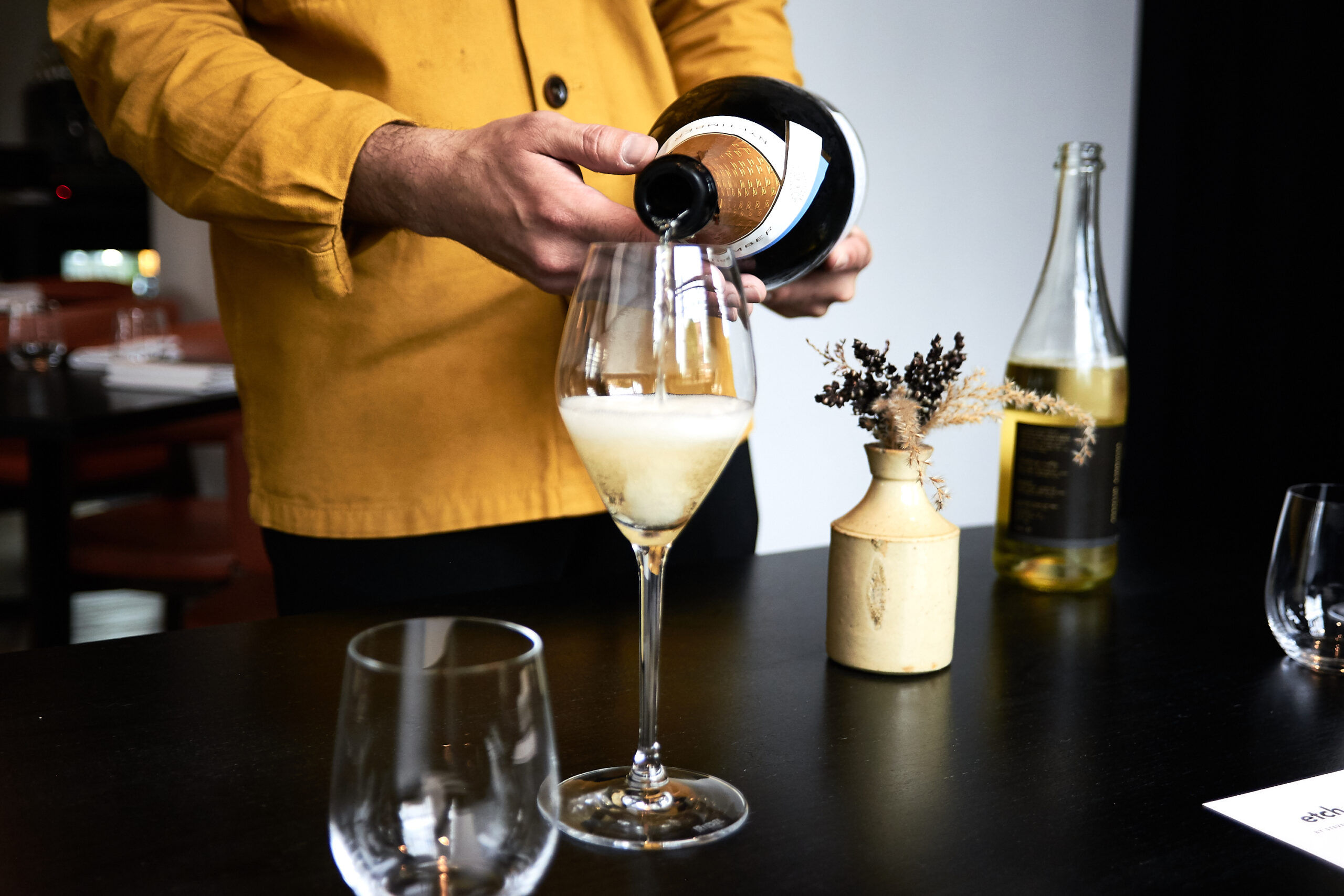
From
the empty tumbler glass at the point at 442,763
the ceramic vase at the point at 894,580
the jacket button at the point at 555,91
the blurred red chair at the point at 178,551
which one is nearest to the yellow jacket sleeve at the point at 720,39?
the jacket button at the point at 555,91

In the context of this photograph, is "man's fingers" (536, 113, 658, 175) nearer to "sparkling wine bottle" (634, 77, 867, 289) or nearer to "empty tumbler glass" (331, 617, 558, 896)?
"sparkling wine bottle" (634, 77, 867, 289)

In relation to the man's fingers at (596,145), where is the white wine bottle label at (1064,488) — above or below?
below

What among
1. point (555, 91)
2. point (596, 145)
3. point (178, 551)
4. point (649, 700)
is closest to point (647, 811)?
→ point (649, 700)

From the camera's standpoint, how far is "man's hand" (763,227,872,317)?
3.03ft

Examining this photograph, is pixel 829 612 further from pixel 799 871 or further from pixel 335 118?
pixel 335 118

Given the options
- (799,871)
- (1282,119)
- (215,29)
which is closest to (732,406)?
(799,871)

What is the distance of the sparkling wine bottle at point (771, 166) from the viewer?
777 mm

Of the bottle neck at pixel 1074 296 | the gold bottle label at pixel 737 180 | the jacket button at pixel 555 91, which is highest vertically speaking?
the jacket button at pixel 555 91

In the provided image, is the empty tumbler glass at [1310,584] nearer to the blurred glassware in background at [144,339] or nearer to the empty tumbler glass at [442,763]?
the empty tumbler glass at [442,763]

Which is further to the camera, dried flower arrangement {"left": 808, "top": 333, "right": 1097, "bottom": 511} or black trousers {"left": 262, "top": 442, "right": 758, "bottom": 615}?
black trousers {"left": 262, "top": 442, "right": 758, "bottom": 615}

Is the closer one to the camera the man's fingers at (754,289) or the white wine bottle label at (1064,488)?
the man's fingers at (754,289)

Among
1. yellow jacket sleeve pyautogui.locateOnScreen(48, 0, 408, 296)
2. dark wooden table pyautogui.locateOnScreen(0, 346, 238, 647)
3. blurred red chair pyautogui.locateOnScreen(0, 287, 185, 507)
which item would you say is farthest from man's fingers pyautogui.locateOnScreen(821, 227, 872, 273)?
blurred red chair pyautogui.locateOnScreen(0, 287, 185, 507)

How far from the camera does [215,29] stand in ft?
3.00

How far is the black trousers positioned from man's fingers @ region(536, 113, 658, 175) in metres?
0.36
